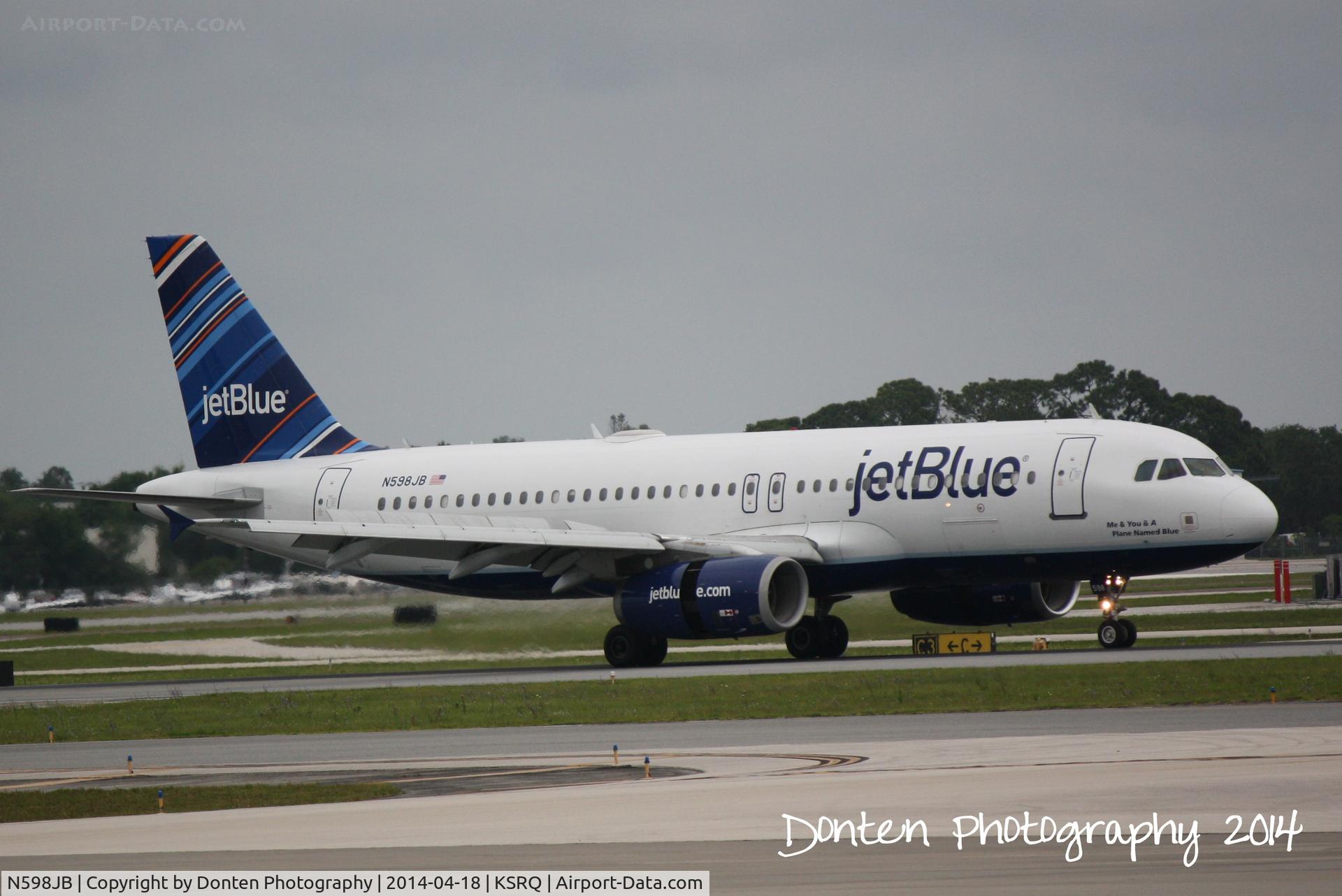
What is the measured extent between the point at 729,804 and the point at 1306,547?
11117 centimetres

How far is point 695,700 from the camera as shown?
2491 centimetres

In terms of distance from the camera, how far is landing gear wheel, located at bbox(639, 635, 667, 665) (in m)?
34.0

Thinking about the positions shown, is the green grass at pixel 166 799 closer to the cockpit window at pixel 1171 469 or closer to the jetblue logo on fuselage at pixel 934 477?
the jetblue logo on fuselage at pixel 934 477

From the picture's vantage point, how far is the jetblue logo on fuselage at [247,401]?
4247 centimetres

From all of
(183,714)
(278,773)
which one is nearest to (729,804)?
(278,773)

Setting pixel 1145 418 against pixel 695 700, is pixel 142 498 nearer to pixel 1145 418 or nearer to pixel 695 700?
pixel 695 700

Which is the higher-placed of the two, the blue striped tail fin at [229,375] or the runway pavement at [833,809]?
the blue striped tail fin at [229,375]

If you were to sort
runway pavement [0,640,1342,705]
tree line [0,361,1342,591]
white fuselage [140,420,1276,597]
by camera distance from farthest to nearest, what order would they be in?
1. tree line [0,361,1342,591]
2. white fuselage [140,420,1276,597]
3. runway pavement [0,640,1342,705]

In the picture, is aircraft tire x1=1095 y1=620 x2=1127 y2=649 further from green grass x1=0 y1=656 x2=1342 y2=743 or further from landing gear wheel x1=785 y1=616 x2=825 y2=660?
landing gear wheel x1=785 y1=616 x2=825 y2=660

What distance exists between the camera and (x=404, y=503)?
39.5 metres

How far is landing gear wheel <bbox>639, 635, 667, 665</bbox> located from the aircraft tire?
7914 millimetres

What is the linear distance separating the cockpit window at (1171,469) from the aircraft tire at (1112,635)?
111 inches

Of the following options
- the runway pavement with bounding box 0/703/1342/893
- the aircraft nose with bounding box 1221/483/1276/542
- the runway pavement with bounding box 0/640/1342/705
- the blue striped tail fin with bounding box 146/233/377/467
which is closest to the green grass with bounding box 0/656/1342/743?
the runway pavement with bounding box 0/640/1342/705

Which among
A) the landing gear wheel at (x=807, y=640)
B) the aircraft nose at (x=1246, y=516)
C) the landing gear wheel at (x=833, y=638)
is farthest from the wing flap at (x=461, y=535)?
the aircraft nose at (x=1246, y=516)
